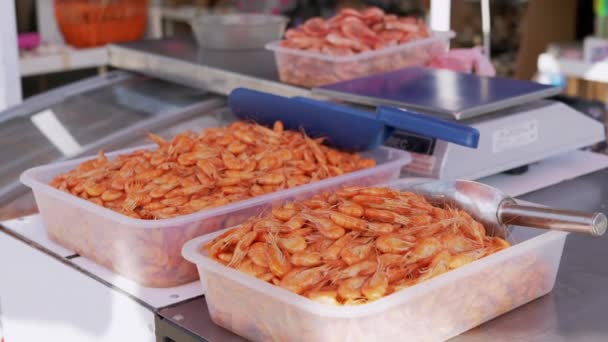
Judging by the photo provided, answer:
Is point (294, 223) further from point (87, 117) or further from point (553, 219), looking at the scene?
point (87, 117)

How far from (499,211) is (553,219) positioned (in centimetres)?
10

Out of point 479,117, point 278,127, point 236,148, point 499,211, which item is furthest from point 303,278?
point 479,117

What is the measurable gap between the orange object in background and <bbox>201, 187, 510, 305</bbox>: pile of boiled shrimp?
332cm

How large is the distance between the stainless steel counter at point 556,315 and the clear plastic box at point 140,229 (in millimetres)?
84

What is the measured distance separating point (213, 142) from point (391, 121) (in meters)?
0.33

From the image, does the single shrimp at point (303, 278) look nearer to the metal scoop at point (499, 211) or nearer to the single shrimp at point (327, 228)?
the single shrimp at point (327, 228)

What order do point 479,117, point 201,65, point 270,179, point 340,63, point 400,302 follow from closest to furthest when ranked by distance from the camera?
point 400,302 → point 270,179 → point 479,117 → point 340,63 → point 201,65

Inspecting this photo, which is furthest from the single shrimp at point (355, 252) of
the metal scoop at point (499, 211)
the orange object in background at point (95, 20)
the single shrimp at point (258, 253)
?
the orange object in background at point (95, 20)

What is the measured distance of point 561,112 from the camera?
184cm

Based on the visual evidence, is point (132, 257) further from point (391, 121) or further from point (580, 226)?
point (580, 226)

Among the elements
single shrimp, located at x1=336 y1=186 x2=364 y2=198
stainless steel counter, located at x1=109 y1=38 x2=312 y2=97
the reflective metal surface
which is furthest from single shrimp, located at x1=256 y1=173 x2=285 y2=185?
the reflective metal surface

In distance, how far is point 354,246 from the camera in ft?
3.67

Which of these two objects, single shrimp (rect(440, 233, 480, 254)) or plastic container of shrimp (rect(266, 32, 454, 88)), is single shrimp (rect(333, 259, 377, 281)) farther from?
plastic container of shrimp (rect(266, 32, 454, 88))

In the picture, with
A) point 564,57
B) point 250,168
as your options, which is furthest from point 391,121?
point 564,57
